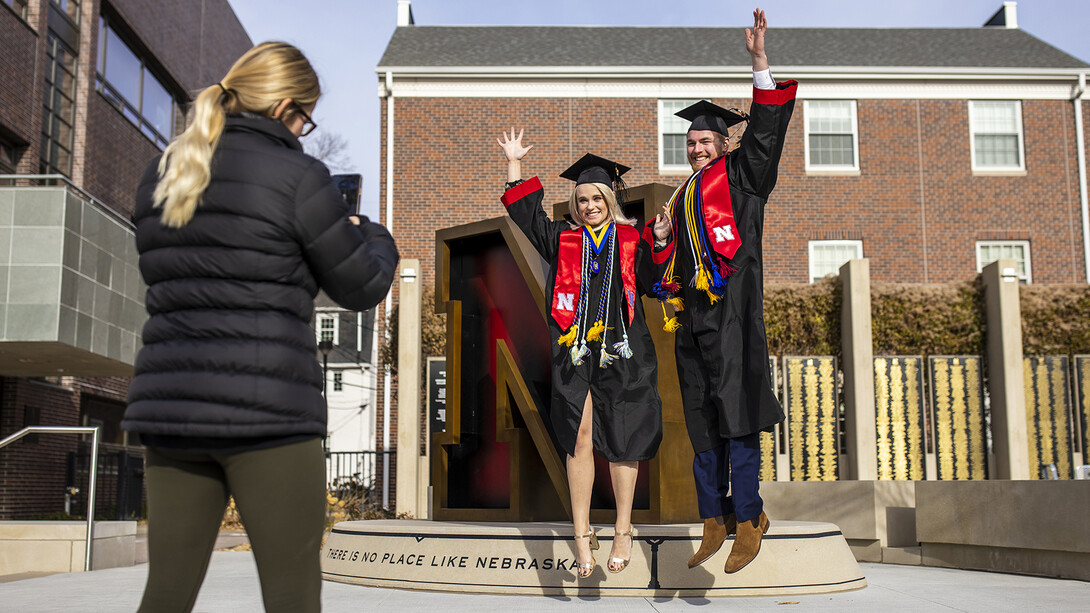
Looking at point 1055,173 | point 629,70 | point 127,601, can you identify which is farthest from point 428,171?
point 127,601

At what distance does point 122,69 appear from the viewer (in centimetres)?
2186

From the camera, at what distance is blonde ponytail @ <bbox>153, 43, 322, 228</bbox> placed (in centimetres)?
217

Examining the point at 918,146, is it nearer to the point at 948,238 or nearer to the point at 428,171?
the point at 948,238

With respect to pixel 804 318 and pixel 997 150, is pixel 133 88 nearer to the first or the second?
pixel 804 318

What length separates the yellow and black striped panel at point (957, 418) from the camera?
14469 millimetres

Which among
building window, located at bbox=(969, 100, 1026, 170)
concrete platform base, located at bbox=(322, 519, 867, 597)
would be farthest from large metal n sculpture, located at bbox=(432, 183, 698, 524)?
building window, located at bbox=(969, 100, 1026, 170)

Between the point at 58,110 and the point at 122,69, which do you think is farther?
the point at 122,69

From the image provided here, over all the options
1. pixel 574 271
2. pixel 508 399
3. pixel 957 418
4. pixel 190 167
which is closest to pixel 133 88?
pixel 508 399

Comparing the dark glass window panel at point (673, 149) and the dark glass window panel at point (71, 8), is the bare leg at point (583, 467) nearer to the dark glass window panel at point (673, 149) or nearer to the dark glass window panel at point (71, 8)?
the dark glass window panel at point (673, 149)

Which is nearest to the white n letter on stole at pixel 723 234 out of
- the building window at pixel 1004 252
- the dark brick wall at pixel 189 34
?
the building window at pixel 1004 252

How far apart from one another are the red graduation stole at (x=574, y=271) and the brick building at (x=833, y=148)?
14.9 meters

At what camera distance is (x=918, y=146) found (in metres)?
20.5

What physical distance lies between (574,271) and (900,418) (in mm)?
10970

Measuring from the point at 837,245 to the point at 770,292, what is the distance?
5321 mm
